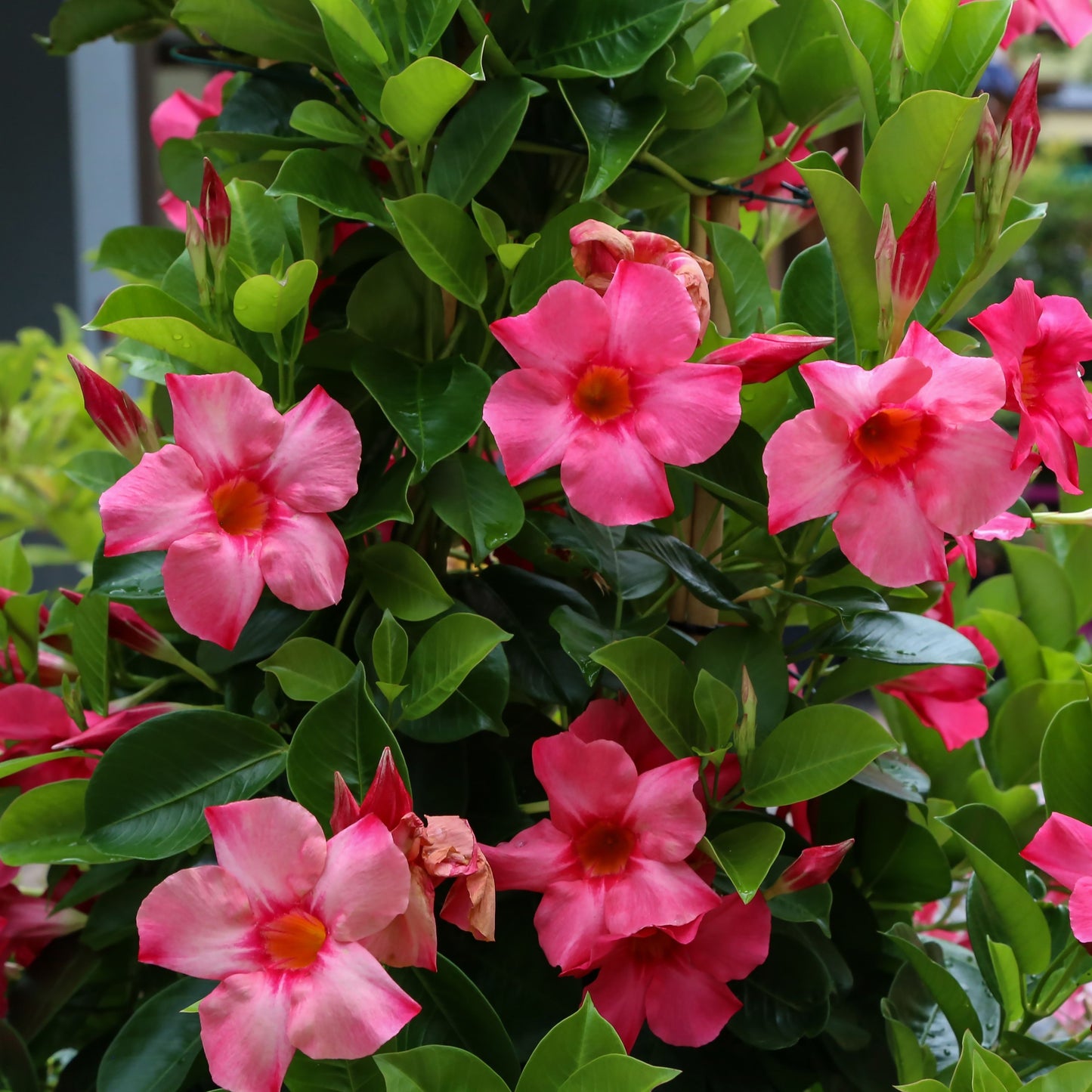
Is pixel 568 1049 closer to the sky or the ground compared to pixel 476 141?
closer to the ground

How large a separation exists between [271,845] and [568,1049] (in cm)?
14

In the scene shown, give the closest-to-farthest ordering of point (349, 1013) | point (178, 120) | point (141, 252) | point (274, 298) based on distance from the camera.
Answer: point (349, 1013), point (274, 298), point (141, 252), point (178, 120)

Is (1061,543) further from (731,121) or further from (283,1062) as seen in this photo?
(283,1062)

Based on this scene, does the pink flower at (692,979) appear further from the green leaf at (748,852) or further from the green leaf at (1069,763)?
the green leaf at (1069,763)

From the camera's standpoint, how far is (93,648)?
0.57 meters

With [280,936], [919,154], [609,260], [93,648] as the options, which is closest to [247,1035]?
[280,936]

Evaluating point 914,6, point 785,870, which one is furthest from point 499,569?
point 914,6

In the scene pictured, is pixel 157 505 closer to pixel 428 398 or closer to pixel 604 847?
pixel 428 398

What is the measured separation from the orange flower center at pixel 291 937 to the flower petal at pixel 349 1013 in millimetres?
23

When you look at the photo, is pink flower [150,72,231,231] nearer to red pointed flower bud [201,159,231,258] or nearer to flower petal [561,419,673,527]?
red pointed flower bud [201,159,231,258]

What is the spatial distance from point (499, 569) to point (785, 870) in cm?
22

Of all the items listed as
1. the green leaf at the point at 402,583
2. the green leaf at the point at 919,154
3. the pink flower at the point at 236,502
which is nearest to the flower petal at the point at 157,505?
the pink flower at the point at 236,502

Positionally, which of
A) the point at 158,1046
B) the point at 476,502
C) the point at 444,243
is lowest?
the point at 158,1046

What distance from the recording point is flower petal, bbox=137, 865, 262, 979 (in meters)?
0.41
